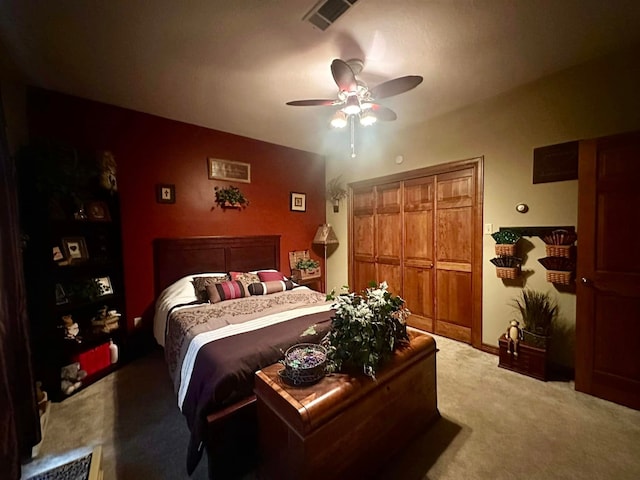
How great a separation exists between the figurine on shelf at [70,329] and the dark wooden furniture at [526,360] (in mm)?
3830

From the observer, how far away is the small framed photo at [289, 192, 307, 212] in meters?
4.23

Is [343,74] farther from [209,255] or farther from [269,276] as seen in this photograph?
[209,255]

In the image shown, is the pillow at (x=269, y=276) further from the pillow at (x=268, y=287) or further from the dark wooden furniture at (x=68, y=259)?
the dark wooden furniture at (x=68, y=259)

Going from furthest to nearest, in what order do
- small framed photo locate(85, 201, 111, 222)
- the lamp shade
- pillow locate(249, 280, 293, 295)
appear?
the lamp shade, pillow locate(249, 280, 293, 295), small framed photo locate(85, 201, 111, 222)

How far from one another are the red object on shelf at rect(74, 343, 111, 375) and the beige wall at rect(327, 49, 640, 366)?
12.4 feet

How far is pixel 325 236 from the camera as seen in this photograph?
4.31m

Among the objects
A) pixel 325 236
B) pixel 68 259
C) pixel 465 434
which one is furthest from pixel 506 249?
pixel 68 259

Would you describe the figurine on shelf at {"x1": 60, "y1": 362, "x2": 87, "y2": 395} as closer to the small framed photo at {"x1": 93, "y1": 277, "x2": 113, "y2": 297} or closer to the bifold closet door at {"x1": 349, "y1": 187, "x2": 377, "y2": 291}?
the small framed photo at {"x1": 93, "y1": 277, "x2": 113, "y2": 297}

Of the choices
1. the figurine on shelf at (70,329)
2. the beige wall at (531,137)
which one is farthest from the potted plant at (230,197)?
the beige wall at (531,137)

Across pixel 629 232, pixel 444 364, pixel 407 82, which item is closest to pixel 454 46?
pixel 407 82

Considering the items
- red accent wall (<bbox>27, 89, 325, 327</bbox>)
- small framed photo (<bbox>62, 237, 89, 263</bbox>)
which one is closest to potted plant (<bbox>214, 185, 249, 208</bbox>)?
red accent wall (<bbox>27, 89, 325, 327</bbox>)

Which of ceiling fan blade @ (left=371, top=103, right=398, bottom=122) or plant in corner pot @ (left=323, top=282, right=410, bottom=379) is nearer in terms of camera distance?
plant in corner pot @ (left=323, top=282, right=410, bottom=379)

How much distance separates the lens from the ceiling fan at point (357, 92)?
1.82 metres

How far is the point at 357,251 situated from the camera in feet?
13.9
